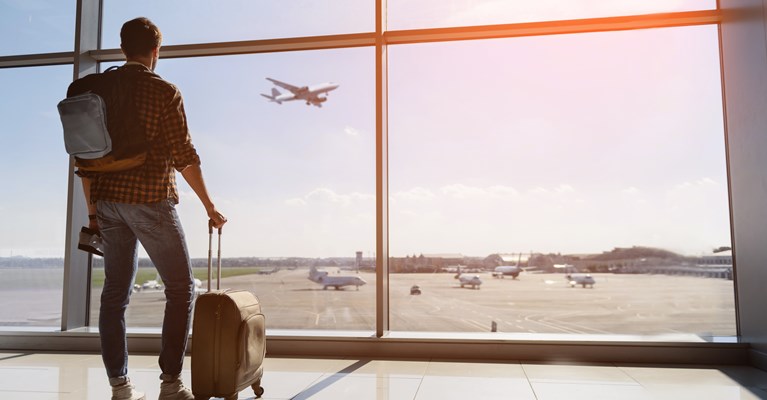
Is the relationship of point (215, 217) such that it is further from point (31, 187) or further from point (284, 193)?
point (31, 187)

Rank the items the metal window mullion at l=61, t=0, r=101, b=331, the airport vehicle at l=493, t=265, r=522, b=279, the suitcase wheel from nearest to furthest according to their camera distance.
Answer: the suitcase wheel, the metal window mullion at l=61, t=0, r=101, b=331, the airport vehicle at l=493, t=265, r=522, b=279

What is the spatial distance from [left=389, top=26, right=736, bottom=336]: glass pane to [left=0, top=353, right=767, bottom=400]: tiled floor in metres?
0.37

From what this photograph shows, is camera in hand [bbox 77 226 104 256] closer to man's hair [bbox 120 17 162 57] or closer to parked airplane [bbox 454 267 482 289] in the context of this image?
man's hair [bbox 120 17 162 57]

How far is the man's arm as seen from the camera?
1.61 meters

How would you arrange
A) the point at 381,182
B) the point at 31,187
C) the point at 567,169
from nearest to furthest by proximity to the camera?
the point at 381,182, the point at 31,187, the point at 567,169

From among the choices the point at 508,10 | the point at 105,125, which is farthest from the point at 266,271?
the point at 508,10

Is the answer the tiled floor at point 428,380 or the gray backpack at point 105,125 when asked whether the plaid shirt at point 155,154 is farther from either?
the tiled floor at point 428,380

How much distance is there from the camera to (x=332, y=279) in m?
3.72

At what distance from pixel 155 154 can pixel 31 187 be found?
247 cm

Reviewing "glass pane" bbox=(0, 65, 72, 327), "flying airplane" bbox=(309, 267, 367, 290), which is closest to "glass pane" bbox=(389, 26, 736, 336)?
"flying airplane" bbox=(309, 267, 367, 290)

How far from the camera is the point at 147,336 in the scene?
2824mm

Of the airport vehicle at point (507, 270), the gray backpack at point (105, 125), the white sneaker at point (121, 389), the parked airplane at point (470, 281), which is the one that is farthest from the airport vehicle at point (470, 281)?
the gray backpack at point (105, 125)

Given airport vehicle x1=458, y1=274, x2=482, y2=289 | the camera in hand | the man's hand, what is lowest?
airport vehicle x1=458, y1=274, x2=482, y2=289

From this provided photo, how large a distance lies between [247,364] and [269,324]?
1.44 meters
